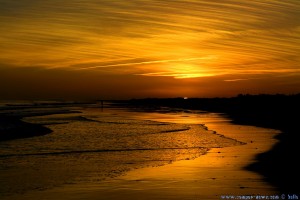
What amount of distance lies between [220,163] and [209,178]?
3121 millimetres

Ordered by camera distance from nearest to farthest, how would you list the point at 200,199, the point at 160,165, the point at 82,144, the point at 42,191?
the point at 200,199 → the point at 42,191 → the point at 160,165 → the point at 82,144

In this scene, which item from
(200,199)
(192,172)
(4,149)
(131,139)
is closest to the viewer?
(200,199)

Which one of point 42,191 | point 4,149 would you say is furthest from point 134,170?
point 4,149

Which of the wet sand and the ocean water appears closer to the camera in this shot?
the wet sand

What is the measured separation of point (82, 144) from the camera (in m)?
22.2

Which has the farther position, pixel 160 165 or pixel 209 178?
pixel 160 165

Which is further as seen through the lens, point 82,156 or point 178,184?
point 82,156

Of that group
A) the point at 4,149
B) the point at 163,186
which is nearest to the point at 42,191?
the point at 163,186

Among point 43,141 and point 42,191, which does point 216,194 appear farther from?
point 43,141

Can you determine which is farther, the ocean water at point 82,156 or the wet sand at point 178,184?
the ocean water at point 82,156

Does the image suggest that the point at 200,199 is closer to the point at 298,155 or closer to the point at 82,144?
the point at 298,155

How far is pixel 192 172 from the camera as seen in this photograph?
14.0 m

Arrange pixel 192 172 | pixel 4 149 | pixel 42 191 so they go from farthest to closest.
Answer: pixel 4 149 < pixel 192 172 < pixel 42 191

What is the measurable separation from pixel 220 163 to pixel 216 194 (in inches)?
209
